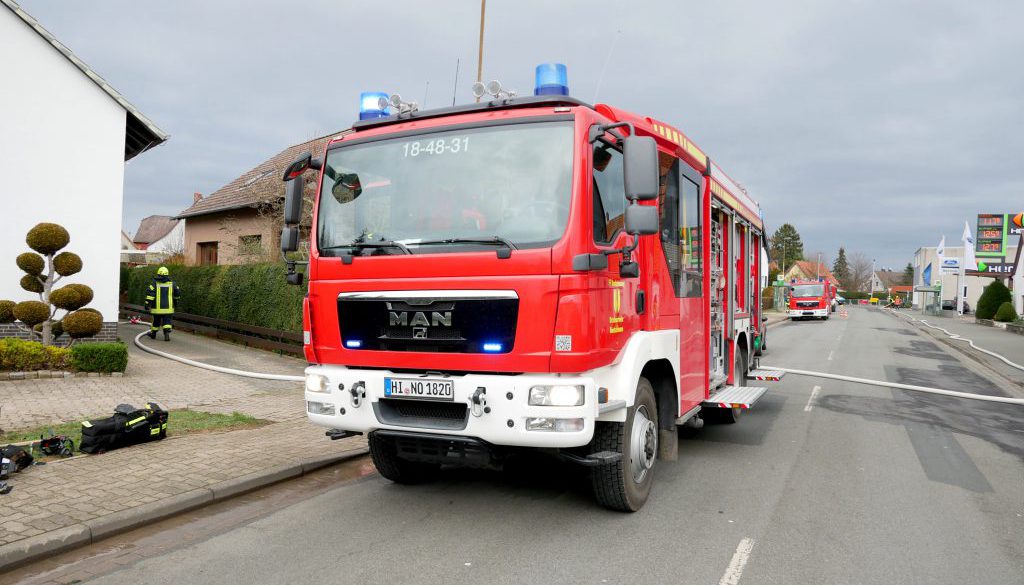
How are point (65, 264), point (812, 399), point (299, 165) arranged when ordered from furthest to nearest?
point (65, 264), point (812, 399), point (299, 165)

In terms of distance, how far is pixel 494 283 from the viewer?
4207 millimetres

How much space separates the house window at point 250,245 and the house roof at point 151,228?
6076cm

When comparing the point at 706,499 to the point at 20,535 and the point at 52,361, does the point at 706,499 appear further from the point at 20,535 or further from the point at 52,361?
the point at 52,361

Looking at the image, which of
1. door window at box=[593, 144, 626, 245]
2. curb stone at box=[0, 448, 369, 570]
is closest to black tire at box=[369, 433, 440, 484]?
curb stone at box=[0, 448, 369, 570]

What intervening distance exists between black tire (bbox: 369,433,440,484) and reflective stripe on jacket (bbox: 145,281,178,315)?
40.4 feet

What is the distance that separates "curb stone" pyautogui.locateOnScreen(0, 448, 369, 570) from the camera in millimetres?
3994

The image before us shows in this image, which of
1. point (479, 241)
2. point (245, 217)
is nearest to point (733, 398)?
point (479, 241)

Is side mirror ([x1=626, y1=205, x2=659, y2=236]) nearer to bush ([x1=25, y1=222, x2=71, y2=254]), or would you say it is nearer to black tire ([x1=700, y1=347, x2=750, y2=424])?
black tire ([x1=700, y1=347, x2=750, y2=424])

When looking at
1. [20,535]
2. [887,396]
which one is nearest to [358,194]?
[20,535]

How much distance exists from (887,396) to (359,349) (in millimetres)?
9891

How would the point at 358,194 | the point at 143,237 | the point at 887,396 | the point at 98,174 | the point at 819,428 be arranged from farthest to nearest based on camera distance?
1. the point at 143,237
2. the point at 98,174
3. the point at 887,396
4. the point at 819,428
5. the point at 358,194

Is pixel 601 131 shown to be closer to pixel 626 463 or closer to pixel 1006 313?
pixel 626 463

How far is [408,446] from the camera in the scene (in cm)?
455

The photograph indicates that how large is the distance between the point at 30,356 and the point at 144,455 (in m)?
5.62
